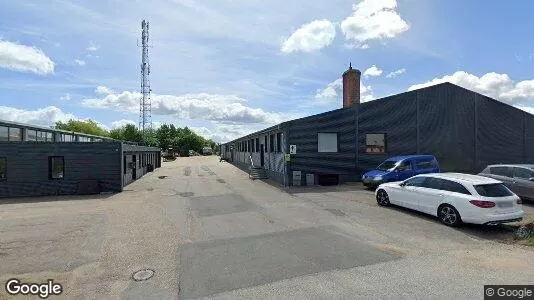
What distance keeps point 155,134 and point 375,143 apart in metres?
84.8

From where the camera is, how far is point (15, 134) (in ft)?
79.5

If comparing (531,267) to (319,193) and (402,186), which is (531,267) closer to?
(402,186)

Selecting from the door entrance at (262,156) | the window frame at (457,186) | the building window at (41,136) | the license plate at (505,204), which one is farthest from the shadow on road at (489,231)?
the building window at (41,136)

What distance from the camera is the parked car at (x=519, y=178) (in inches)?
534

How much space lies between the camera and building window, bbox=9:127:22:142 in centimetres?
2344

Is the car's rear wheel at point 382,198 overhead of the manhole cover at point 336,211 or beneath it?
overhead

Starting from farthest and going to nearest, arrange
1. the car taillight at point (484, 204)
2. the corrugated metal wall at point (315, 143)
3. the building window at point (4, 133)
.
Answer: the building window at point (4, 133), the corrugated metal wall at point (315, 143), the car taillight at point (484, 204)

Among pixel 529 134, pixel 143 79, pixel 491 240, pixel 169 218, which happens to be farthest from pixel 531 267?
pixel 143 79

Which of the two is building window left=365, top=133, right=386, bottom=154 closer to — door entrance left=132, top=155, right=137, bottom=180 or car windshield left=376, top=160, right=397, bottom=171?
car windshield left=376, top=160, right=397, bottom=171

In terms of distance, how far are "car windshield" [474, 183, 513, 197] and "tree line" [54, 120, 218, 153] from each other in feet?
259

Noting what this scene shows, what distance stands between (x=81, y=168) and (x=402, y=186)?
55.0ft

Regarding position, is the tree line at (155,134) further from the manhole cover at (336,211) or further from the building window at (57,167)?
the manhole cover at (336,211)

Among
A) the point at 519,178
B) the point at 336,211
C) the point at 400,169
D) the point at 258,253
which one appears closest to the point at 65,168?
the point at 336,211

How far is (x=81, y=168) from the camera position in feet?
64.9
